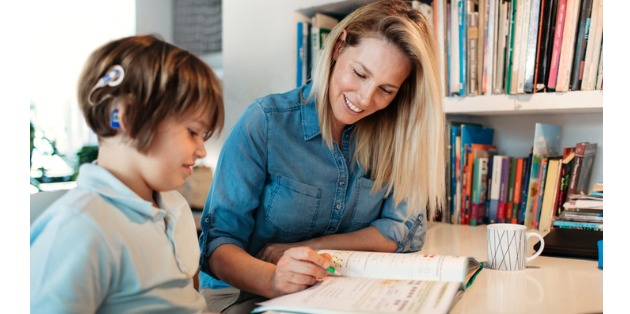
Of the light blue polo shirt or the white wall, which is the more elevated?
the white wall

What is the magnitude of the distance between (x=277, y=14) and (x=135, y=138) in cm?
118

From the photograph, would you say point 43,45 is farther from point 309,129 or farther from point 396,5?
point 396,5

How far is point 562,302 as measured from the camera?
0.82 metres

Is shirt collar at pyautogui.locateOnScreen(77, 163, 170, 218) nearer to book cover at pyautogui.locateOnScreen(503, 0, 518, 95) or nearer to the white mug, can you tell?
the white mug

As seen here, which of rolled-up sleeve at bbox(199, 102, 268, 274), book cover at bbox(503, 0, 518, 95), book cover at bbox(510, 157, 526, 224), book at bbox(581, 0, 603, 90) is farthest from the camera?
book cover at bbox(510, 157, 526, 224)

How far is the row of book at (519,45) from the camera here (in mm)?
1280

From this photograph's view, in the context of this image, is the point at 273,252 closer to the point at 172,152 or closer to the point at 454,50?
the point at 172,152

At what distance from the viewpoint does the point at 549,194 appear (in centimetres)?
141

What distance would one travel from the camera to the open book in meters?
0.68

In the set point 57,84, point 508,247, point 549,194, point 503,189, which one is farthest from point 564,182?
point 57,84

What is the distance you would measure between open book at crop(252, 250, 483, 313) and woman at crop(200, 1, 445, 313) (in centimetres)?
16

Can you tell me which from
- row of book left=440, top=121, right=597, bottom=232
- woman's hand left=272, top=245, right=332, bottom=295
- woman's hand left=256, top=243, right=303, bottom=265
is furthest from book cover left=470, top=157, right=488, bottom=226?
woman's hand left=272, top=245, right=332, bottom=295

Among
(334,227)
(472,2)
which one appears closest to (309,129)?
(334,227)
